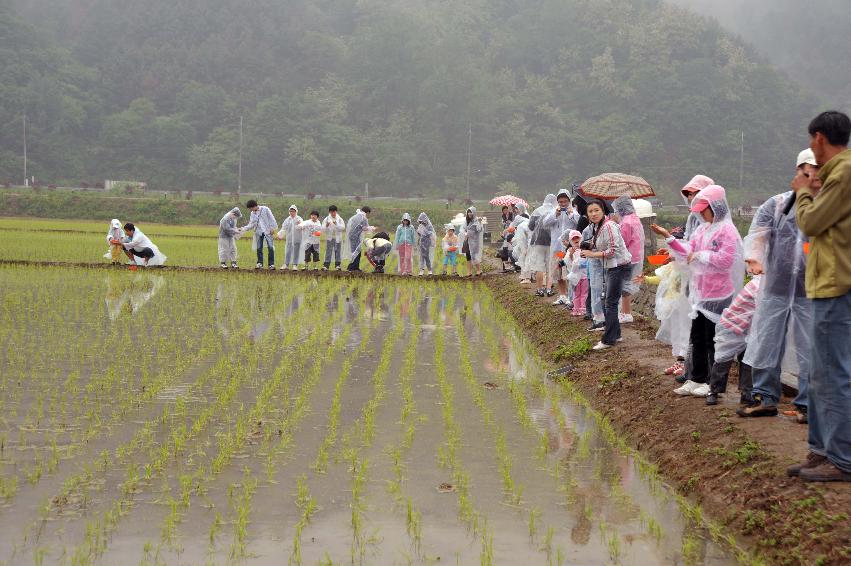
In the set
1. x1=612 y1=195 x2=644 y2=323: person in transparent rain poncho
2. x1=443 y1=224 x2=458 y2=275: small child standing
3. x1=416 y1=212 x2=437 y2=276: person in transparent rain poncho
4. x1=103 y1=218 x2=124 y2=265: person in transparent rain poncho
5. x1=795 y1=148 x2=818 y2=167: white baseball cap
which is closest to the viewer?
x1=795 y1=148 x2=818 y2=167: white baseball cap

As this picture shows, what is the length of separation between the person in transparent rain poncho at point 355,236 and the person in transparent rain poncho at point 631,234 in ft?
32.7

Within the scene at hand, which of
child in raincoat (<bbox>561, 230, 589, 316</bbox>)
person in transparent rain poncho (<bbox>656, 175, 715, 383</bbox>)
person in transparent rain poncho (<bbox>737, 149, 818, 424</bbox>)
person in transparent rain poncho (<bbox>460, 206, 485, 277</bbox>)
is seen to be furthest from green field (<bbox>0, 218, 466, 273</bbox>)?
person in transparent rain poncho (<bbox>737, 149, 818, 424</bbox>)

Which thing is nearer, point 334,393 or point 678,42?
point 334,393

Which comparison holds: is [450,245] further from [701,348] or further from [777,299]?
[777,299]

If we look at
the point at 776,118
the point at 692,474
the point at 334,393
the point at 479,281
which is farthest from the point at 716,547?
the point at 776,118

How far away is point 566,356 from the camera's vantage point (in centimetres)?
880

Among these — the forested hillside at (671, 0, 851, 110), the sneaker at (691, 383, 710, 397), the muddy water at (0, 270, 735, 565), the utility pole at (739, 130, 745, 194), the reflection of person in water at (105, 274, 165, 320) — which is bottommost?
the muddy water at (0, 270, 735, 565)

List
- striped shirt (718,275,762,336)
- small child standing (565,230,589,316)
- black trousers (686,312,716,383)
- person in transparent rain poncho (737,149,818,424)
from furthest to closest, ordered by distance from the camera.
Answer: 1. small child standing (565,230,589,316)
2. black trousers (686,312,716,383)
3. striped shirt (718,275,762,336)
4. person in transparent rain poncho (737,149,818,424)

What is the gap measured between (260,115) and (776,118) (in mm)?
36733

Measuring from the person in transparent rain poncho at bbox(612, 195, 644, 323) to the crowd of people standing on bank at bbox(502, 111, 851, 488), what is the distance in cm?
1

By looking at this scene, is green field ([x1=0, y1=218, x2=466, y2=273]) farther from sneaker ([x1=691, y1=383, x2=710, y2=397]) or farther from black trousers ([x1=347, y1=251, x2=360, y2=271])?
sneaker ([x1=691, y1=383, x2=710, y2=397])

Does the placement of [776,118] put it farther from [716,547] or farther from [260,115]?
[716,547]

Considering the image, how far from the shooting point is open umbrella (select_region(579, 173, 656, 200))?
9.39 meters

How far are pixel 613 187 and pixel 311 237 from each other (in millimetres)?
10238
